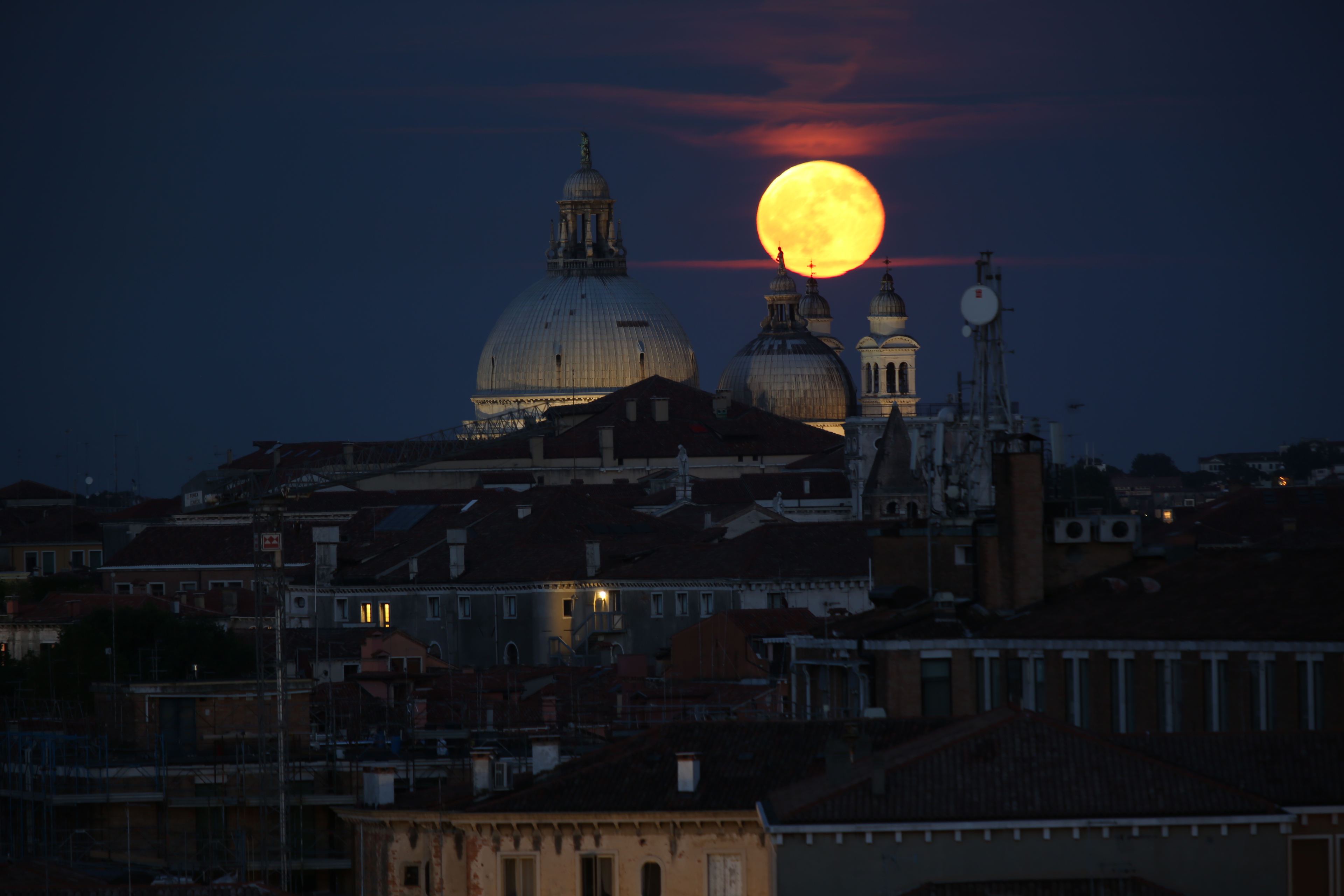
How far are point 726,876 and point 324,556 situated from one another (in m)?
51.5

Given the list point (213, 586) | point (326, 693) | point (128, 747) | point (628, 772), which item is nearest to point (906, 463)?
point (213, 586)

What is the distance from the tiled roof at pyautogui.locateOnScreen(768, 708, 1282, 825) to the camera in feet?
83.0

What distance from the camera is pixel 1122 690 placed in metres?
34.2

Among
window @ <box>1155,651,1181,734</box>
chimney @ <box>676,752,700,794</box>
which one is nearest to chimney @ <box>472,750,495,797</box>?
chimney @ <box>676,752,700,794</box>

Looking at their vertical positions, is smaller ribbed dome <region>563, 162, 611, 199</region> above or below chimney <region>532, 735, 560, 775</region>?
above

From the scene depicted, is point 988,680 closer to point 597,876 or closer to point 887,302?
point 597,876

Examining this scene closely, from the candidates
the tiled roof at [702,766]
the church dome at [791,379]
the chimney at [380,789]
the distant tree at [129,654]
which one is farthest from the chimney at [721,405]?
the tiled roof at [702,766]

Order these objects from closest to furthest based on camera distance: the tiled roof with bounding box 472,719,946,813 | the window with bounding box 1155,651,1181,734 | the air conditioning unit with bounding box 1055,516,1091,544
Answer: the tiled roof with bounding box 472,719,946,813
the window with bounding box 1155,651,1181,734
the air conditioning unit with bounding box 1055,516,1091,544

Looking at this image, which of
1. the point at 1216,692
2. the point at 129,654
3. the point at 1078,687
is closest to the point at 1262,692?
the point at 1216,692

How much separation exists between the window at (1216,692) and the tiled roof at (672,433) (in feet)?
272

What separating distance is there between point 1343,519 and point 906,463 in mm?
25139

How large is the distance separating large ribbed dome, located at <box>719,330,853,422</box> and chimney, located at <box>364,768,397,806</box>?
10109 cm

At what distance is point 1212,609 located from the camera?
34.6 meters

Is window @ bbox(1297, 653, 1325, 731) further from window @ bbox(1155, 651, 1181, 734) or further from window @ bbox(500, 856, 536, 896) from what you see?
window @ bbox(500, 856, 536, 896)
